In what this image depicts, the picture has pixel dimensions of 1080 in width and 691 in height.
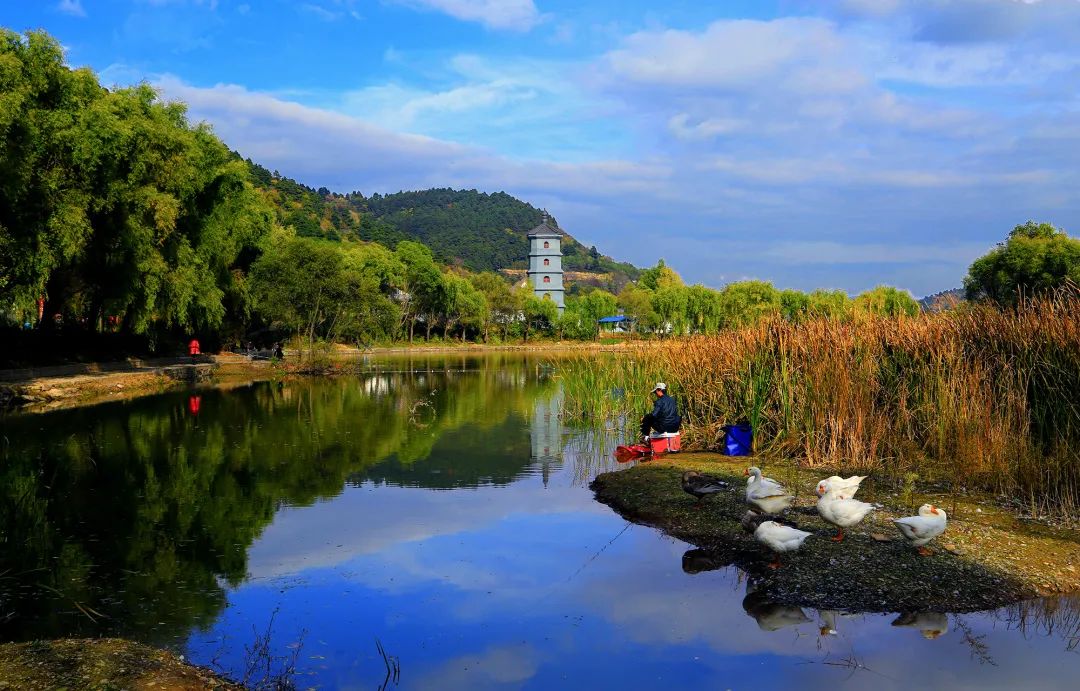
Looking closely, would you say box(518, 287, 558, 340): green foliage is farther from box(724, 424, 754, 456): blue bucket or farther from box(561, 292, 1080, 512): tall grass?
box(724, 424, 754, 456): blue bucket

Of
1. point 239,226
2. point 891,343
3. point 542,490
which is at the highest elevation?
point 239,226

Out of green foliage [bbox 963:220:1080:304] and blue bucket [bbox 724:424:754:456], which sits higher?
green foliage [bbox 963:220:1080:304]

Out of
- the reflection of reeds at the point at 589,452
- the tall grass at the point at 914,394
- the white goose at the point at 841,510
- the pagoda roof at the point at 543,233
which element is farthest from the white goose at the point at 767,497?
the pagoda roof at the point at 543,233

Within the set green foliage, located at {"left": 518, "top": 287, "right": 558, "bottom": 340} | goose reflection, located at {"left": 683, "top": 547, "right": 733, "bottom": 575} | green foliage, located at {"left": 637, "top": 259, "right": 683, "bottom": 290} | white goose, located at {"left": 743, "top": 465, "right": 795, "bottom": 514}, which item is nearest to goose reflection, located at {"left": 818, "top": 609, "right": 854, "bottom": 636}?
goose reflection, located at {"left": 683, "top": 547, "right": 733, "bottom": 575}

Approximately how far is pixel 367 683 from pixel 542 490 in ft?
26.1

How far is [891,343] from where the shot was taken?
14.5 metres

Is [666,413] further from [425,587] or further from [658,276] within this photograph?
[658,276]

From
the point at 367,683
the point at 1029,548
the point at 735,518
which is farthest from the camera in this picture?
the point at 735,518

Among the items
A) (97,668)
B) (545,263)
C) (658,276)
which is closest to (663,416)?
(97,668)

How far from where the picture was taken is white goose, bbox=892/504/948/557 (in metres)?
8.75

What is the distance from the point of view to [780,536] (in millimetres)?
8945

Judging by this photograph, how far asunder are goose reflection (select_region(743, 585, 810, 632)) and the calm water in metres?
0.03

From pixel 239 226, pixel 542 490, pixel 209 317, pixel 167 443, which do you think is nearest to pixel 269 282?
pixel 239 226

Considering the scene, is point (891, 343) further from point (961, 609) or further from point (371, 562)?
point (371, 562)
